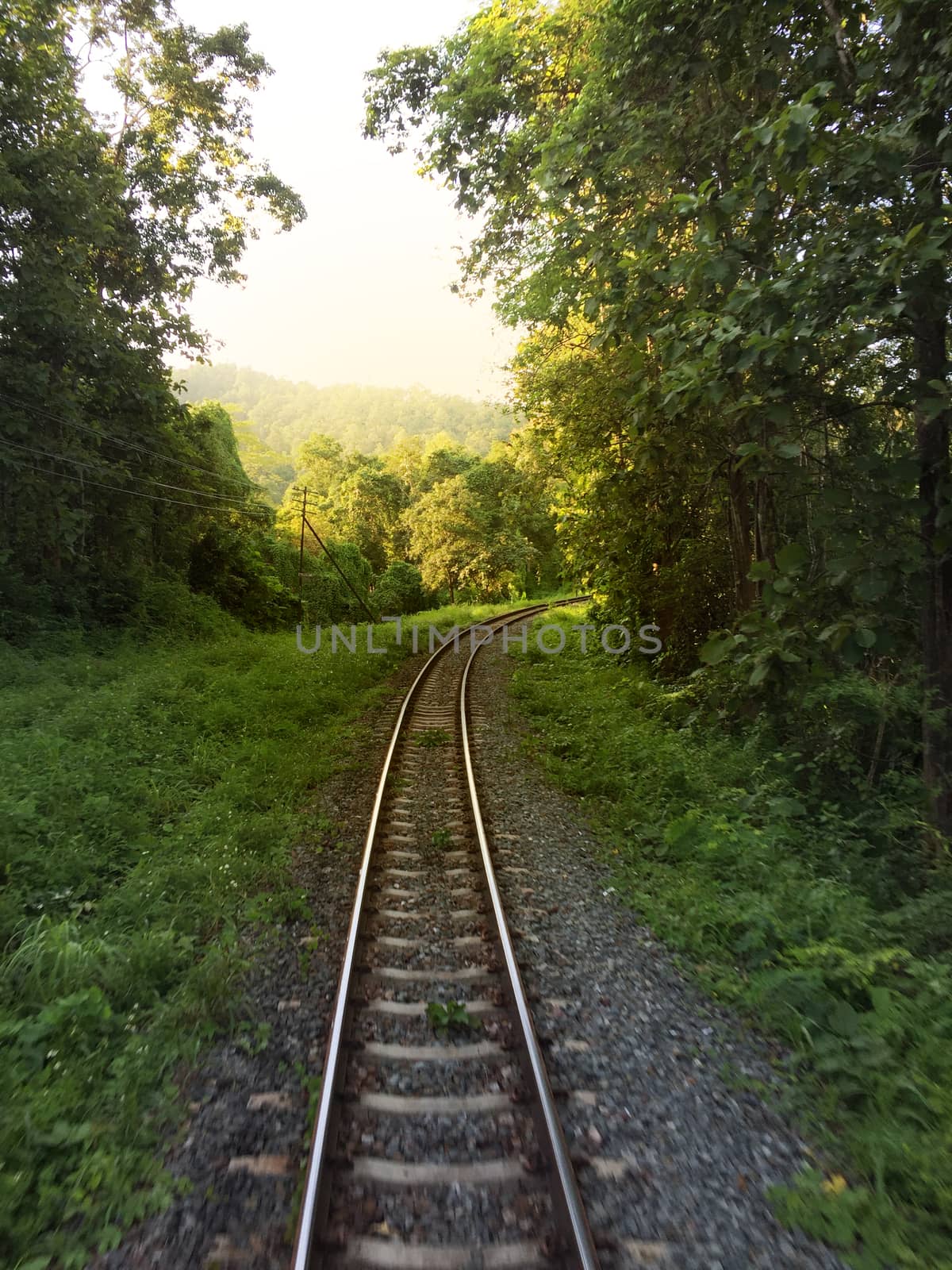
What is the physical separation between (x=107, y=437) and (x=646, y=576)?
11.9 metres

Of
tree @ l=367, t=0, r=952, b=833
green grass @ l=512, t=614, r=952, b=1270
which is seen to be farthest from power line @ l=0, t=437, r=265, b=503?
green grass @ l=512, t=614, r=952, b=1270

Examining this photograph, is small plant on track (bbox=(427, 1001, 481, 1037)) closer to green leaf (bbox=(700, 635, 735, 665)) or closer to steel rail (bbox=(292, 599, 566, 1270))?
steel rail (bbox=(292, 599, 566, 1270))

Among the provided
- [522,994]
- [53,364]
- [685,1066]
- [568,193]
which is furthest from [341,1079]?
[53,364]

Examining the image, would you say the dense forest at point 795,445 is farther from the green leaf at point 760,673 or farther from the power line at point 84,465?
the power line at point 84,465

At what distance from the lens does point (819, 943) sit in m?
4.15

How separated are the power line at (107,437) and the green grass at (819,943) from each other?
38.4 feet

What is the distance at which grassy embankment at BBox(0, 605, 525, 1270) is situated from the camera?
2.77m

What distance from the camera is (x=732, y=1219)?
2596mm

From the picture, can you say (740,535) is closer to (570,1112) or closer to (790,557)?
(790,557)

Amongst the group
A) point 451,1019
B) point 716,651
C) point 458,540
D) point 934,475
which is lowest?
point 451,1019

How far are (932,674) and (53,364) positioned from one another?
50.0 ft

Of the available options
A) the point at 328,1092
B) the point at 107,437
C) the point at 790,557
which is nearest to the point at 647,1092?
the point at 328,1092

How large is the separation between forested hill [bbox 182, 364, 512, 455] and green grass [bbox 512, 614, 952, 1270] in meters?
73.9

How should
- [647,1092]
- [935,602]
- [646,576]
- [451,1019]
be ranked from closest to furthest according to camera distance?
[647,1092]
[451,1019]
[935,602]
[646,576]
